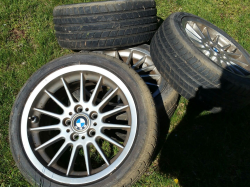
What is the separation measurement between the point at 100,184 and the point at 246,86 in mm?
2017

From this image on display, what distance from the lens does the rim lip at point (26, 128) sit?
2.23m

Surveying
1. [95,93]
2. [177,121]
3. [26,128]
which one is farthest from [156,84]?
[26,128]

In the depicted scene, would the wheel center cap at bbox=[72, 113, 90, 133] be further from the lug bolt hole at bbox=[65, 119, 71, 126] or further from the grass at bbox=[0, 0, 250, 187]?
the grass at bbox=[0, 0, 250, 187]

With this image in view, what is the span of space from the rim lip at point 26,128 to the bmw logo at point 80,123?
53 centimetres

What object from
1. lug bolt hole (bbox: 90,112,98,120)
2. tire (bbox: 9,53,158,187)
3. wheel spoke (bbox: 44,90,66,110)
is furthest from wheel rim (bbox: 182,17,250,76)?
wheel spoke (bbox: 44,90,66,110)

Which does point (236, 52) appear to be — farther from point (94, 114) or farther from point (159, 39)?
point (94, 114)

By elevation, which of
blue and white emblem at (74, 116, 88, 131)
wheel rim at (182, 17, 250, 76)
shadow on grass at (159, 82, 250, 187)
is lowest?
shadow on grass at (159, 82, 250, 187)

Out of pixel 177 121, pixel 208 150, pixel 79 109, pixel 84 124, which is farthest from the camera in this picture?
pixel 177 121

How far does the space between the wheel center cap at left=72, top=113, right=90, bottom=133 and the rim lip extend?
0.51 m

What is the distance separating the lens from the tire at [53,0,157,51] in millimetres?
2627

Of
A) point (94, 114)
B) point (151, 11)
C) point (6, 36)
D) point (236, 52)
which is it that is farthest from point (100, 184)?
point (6, 36)

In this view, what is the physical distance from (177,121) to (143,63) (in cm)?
104

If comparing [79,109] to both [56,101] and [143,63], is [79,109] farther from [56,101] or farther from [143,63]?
[143,63]

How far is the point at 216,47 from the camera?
3281 millimetres
